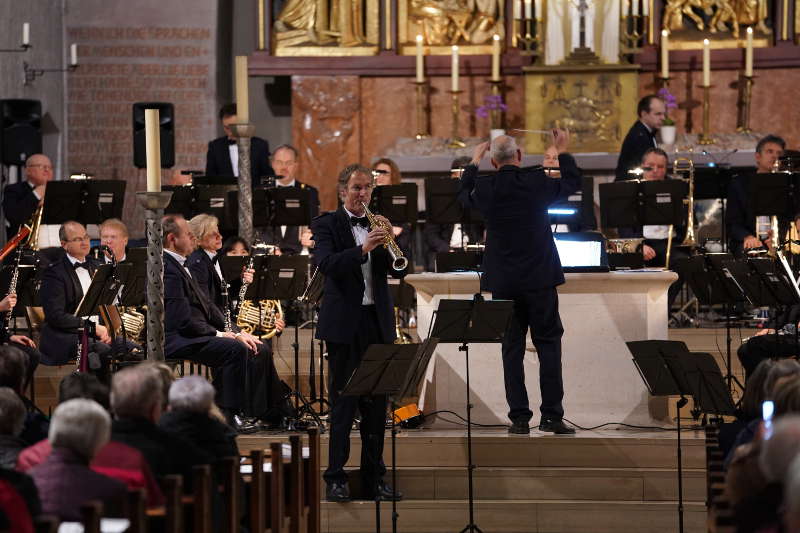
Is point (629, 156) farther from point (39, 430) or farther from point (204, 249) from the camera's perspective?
point (39, 430)

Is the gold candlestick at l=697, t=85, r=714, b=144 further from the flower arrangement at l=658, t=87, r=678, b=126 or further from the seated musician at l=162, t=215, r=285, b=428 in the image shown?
the seated musician at l=162, t=215, r=285, b=428

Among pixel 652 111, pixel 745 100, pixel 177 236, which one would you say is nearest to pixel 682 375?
pixel 177 236

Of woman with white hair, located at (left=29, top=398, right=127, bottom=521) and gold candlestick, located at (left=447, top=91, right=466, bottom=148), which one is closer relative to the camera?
woman with white hair, located at (left=29, top=398, right=127, bottom=521)

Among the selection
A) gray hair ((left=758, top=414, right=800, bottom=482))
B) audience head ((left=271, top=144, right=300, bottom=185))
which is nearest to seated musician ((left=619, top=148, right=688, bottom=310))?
audience head ((left=271, top=144, right=300, bottom=185))

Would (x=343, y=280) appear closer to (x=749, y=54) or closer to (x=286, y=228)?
(x=286, y=228)

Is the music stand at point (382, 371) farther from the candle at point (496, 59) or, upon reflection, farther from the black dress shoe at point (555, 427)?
the candle at point (496, 59)

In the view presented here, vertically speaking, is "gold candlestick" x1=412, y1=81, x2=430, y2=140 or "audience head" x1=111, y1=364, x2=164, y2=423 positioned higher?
"gold candlestick" x1=412, y1=81, x2=430, y2=140

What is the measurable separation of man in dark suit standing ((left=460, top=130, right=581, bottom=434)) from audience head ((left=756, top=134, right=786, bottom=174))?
3351 mm

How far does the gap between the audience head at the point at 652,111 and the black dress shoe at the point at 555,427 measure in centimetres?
424

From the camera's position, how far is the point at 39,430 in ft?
18.7

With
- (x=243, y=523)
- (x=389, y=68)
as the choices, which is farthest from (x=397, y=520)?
(x=389, y=68)

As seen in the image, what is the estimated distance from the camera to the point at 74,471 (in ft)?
14.4

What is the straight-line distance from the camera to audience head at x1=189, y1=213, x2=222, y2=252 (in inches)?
343

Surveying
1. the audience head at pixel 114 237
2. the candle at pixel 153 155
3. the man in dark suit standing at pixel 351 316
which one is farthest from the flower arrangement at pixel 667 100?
the candle at pixel 153 155
